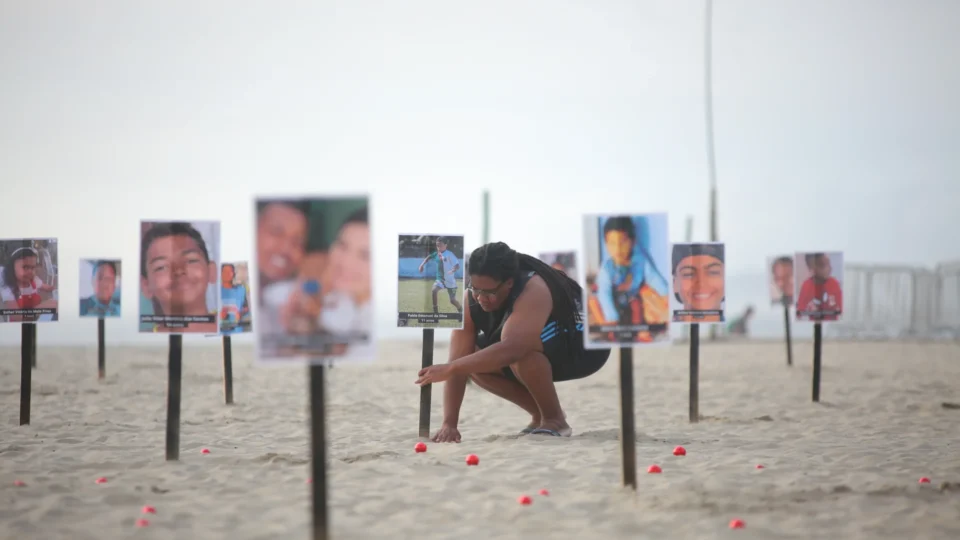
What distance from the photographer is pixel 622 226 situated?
5.30 m

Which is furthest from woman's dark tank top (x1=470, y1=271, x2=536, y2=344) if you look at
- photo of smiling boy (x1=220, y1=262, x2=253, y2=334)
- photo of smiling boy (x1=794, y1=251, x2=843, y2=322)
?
photo of smiling boy (x1=794, y1=251, x2=843, y2=322)

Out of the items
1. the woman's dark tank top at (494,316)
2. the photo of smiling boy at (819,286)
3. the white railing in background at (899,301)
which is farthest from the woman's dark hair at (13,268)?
the white railing in background at (899,301)

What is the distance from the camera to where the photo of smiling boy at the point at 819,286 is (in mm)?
10375

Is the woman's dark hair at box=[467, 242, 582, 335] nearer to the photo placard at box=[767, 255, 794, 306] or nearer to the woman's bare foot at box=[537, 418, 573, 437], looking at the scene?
the woman's bare foot at box=[537, 418, 573, 437]

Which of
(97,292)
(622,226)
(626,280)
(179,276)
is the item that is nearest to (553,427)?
(626,280)

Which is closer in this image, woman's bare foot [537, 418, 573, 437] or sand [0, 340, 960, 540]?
sand [0, 340, 960, 540]

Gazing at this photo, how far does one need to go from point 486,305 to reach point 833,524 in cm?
302

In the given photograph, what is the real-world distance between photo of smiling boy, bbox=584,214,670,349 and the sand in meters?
0.90

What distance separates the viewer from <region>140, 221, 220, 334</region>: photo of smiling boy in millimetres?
6277

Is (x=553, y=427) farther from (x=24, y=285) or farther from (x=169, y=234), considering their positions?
(x=24, y=285)

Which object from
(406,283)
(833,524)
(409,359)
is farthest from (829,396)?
(409,359)

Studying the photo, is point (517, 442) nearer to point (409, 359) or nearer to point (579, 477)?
point (579, 477)

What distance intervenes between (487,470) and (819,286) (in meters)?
6.16

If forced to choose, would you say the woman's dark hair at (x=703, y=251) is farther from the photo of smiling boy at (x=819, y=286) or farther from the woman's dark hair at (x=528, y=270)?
the photo of smiling boy at (x=819, y=286)
